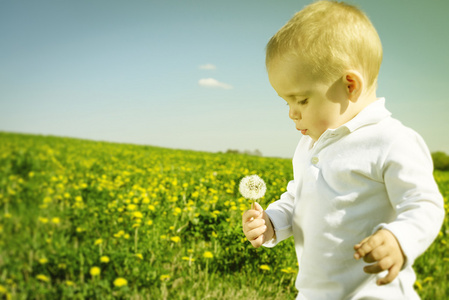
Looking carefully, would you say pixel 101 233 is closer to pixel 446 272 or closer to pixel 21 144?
pixel 21 144

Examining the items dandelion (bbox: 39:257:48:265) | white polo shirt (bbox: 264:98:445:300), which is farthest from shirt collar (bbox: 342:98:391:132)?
dandelion (bbox: 39:257:48:265)

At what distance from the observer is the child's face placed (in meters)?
1.20

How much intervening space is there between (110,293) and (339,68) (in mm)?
1708

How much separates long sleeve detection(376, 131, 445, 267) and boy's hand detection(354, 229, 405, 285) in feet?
0.07

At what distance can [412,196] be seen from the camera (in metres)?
0.98

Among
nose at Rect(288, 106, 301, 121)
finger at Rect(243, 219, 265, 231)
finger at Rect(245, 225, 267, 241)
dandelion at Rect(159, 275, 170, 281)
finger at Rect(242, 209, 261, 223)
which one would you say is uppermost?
nose at Rect(288, 106, 301, 121)

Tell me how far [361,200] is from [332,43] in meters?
0.58

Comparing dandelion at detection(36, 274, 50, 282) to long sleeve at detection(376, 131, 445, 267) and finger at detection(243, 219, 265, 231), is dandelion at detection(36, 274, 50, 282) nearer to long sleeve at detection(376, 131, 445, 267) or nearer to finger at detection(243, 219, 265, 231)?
finger at detection(243, 219, 265, 231)

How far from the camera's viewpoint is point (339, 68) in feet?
3.92

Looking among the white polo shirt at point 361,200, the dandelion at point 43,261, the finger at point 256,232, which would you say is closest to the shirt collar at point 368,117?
the white polo shirt at point 361,200

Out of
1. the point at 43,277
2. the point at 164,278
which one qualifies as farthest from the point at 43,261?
the point at 164,278

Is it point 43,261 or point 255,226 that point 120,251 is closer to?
point 43,261

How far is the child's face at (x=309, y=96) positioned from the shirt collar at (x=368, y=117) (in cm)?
5

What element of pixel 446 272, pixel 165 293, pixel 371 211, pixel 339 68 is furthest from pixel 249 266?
pixel 446 272
